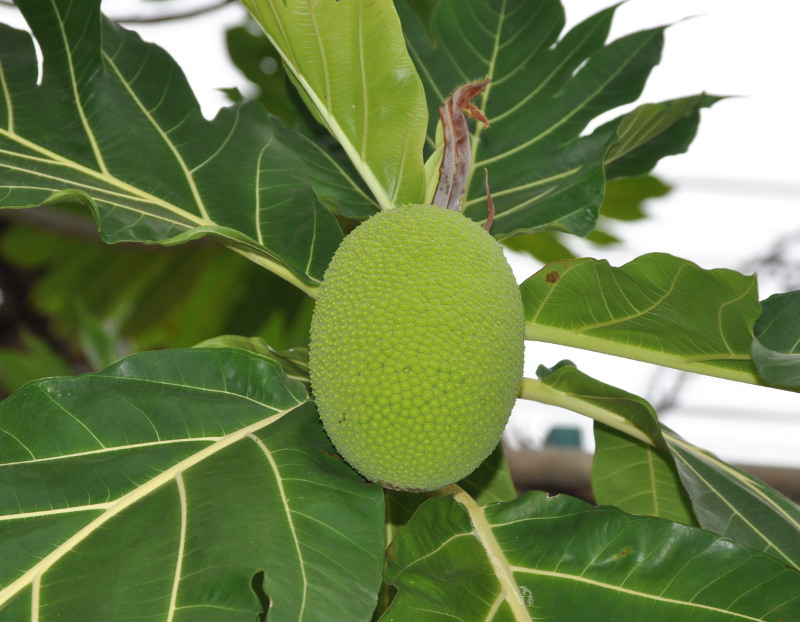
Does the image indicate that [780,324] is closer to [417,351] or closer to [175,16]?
[417,351]

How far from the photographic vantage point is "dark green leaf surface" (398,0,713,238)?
1.12 m

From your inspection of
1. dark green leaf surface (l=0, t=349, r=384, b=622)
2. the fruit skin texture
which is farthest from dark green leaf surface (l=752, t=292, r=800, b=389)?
dark green leaf surface (l=0, t=349, r=384, b=622)

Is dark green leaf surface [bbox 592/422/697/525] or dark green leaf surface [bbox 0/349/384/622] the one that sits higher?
dark green leaf surface [bbox 0/349/384/622]

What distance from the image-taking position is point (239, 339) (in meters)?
0.95

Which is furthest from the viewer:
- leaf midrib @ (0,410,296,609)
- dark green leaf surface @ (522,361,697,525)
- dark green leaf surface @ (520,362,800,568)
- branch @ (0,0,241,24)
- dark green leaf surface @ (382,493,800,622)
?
branch @ (0,0,241,24)

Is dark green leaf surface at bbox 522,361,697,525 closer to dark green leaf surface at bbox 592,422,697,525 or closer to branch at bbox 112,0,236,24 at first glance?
dark green leaf surface at bbox 592,422,697,525

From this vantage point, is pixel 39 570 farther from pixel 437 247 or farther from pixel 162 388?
pixel 437 247

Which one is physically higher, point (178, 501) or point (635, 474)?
point (178, 501)

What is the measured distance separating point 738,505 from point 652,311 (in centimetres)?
25

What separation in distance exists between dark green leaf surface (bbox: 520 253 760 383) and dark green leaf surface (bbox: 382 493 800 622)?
192 mm

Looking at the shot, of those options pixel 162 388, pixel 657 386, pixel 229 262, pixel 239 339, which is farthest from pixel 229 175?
pixel 657 386

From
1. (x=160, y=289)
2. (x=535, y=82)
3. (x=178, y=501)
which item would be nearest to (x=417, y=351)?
(x=178, y=501)

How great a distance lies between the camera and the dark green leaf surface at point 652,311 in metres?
0.79

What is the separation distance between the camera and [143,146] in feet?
3.19
